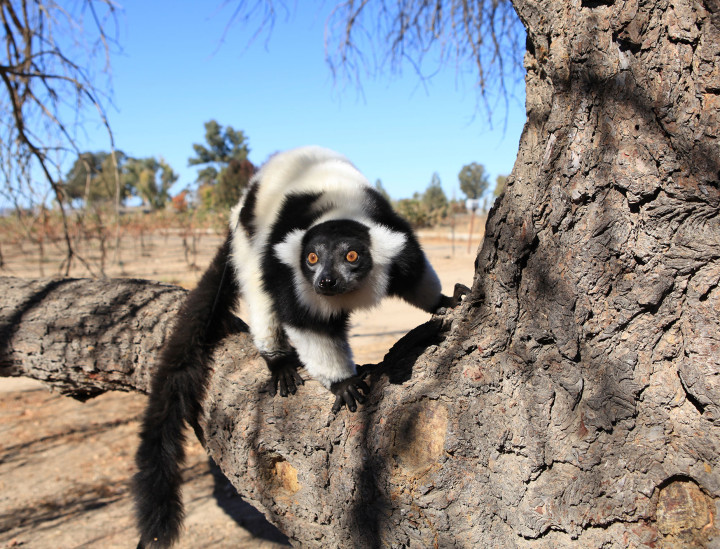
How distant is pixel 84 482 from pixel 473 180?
2316 inches

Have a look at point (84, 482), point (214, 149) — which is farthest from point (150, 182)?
point (84, 482)

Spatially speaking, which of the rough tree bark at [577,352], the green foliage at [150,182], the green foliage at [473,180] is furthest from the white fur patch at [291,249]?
the green foliage at [473,180]

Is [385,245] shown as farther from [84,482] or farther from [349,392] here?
[84,482]

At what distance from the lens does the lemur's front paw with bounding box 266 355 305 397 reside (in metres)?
2.56

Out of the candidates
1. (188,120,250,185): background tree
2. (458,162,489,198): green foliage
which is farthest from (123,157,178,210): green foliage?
(458,162,489,198): green foliage

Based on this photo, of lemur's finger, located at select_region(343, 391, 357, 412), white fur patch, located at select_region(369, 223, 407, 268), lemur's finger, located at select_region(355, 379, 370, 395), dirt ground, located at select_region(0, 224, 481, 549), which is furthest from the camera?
dirt ground, located at select_region(0, 224, 481, 549)

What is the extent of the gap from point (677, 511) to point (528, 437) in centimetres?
46

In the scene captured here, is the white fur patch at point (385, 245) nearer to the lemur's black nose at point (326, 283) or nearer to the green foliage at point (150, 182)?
the lemur's black nose at point (326, 283)

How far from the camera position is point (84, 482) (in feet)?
15.7

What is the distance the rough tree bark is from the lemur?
51 cm

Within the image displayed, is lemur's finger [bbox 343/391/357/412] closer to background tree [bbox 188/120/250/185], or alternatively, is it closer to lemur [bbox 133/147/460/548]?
lemur [bbox 133/147/460/548]

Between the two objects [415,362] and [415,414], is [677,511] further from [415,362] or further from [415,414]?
[415,362]

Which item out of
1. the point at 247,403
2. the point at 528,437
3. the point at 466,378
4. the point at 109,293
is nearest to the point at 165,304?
the point at 109,293

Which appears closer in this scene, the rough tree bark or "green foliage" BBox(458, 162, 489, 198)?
the rough tree bark
